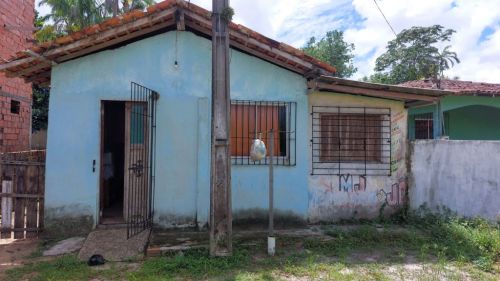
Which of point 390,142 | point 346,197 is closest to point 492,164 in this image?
point 390,142

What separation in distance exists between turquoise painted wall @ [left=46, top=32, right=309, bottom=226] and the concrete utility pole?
4.55 feet

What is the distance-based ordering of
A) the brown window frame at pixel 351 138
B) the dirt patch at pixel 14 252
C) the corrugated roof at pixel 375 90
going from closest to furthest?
1. the dirt patch at pixel 14 252
2. the corrugated roof at pixel 375 90
3. the brown window frame at pixel 351 138

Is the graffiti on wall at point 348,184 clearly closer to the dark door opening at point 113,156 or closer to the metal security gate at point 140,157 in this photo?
the metal security gate at point 140,157

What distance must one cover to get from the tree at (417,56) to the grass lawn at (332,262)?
22.6 m

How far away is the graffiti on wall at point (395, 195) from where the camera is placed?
6969mm

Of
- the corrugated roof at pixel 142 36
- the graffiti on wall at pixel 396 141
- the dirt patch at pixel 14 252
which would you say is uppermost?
the corrugated roof at pixel 142 36

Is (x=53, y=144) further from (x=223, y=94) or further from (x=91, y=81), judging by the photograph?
(x=223, y=94)

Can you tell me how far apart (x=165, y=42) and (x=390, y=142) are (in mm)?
4702

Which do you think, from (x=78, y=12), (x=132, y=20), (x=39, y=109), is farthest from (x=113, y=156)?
(x=39, y=109)

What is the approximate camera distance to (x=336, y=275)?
4277 mm

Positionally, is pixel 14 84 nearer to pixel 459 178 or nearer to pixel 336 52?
pixel 459 178

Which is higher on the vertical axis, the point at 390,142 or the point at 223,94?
the point at 223,94

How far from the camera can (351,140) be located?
7094 mm

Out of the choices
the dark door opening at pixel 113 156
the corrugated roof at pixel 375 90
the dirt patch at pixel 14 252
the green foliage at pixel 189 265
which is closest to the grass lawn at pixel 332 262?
the green foliage at pixel 189 265
